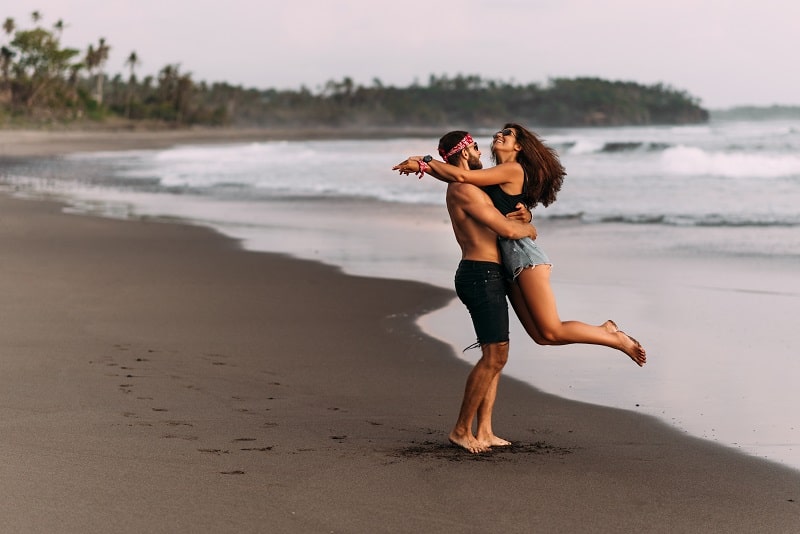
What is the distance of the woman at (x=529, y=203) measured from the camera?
515 centimetres

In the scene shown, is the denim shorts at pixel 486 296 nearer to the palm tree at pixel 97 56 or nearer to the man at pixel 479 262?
the man at pixel 479 262

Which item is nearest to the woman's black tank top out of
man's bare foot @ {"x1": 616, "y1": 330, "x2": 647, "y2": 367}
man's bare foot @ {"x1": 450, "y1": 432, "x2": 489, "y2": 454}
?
man's bare foot @ {"x1": 616, "y1": 330, "x2": 647, "y2": 367}

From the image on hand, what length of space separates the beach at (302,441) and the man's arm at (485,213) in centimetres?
104

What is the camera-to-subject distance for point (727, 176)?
3250 centimetres

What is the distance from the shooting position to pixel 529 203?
17.5ft

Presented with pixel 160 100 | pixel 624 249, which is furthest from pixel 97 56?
pixel 624 249

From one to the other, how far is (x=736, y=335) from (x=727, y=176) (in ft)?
82.2

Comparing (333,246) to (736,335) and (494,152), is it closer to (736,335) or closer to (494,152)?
(736,335)

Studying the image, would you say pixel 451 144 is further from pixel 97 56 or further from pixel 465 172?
pixel 97 56

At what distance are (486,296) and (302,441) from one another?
1.12m

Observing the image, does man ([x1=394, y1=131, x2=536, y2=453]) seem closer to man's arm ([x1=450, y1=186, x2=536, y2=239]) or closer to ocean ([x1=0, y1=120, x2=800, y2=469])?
man's arm ([x1=450, y1=186, x2=536, y2=239])

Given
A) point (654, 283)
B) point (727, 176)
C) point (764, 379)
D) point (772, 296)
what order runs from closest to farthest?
1. point (764, 379)
2. point (772, 296)
3. point (654, 283)
4. point (727, 176)

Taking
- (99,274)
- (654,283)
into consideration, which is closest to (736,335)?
(654,283)

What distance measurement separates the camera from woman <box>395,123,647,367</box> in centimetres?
515
